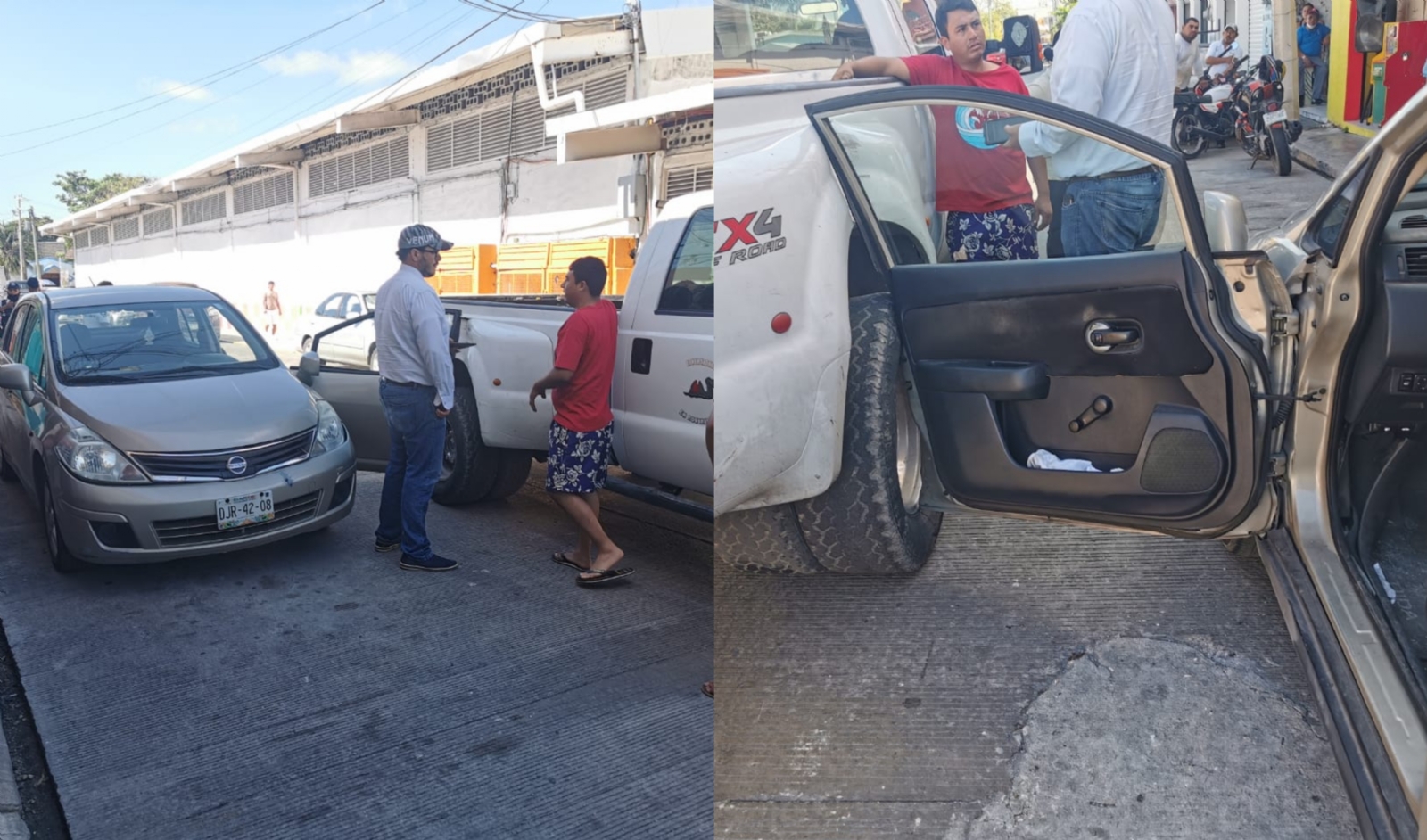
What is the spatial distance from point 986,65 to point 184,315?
2.24 m

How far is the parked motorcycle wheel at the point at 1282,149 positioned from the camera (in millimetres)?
4848

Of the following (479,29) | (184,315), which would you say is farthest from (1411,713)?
(184,315)

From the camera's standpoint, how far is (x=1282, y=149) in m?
5.06

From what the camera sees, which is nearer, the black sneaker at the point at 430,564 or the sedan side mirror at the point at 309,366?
the sedan side mirror at the point at 309,366

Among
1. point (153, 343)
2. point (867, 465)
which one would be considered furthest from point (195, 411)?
point (867, 465)

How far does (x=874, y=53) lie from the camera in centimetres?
263

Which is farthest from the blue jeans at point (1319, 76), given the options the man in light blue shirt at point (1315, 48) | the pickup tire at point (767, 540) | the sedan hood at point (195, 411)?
the sedan hood at point (195, 411)

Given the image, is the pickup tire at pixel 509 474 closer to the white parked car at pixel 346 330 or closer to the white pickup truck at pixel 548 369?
the white pickup truck at pixel 548 369

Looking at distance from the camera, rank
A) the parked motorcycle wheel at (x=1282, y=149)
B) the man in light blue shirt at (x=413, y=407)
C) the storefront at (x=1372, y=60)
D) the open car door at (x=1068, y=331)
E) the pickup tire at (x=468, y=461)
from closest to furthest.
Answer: the open car door at (x=1068, y=331) < the man in light blue shirt at (x=413, y=407) < the pickup tire at (x=468, y=461) < the parked motorcycle wheel at (x=1282, y=149) < the storefront at (x=1372, y=60)

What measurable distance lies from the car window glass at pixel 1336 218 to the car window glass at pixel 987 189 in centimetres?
39

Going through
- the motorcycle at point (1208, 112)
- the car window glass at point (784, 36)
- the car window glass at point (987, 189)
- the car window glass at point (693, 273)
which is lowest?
the car window glass at point (693, 273)

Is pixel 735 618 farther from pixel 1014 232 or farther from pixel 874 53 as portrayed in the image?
pixel 874 53

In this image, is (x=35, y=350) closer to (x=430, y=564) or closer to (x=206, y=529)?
(x=206, y=529)

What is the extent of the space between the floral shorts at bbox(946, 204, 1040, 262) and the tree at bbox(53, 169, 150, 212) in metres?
1.91
